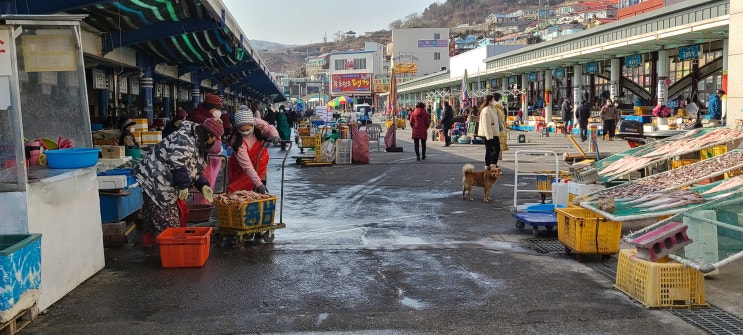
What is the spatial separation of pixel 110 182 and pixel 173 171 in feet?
3.77

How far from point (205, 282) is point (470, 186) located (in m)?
6.37

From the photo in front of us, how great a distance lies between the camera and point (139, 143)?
13664mm

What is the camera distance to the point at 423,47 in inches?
4788

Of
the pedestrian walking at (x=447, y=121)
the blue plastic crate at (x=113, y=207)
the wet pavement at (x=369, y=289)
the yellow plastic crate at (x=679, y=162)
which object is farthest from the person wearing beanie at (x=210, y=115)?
the pedestrian walking at (x=447, y=121)

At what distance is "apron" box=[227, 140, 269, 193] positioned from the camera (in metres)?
9.19

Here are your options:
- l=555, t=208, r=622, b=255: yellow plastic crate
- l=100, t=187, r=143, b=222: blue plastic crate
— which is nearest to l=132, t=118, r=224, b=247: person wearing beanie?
l=100, t=187, r=143, b=222: blue plastic crate

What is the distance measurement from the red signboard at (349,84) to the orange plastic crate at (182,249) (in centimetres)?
10668

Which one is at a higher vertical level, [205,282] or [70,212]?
[70,212]

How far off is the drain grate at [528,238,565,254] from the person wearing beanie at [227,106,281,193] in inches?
133

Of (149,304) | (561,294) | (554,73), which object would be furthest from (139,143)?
(554,73)

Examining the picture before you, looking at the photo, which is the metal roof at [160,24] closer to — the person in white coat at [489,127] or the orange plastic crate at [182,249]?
the orange plastic crate at [182,249]

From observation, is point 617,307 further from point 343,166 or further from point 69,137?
point 343,166

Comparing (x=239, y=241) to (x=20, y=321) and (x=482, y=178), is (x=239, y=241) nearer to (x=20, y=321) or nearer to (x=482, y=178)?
(x=20, y=321)

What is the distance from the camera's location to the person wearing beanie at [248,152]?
350 inches
